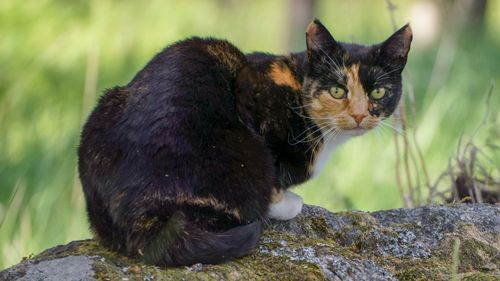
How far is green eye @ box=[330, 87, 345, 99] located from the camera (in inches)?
107

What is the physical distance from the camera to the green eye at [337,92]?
2715 millimetres

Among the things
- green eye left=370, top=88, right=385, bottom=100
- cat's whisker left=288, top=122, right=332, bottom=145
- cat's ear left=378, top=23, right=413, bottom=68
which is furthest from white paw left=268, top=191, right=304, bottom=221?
cat's ear left=378, top=23, right=413, bottom=68

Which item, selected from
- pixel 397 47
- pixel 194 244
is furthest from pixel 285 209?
pixel 397 47

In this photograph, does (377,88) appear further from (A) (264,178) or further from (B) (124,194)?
(B) (124,194)

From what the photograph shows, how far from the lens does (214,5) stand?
23.9 feet

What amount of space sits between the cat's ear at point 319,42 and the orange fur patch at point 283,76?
0.31ft

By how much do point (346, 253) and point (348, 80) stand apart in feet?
2.28

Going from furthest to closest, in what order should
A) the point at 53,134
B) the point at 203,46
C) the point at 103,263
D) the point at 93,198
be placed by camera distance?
the point at 53,134, the point at 203,46, the point at 93,198, the point at 103,263

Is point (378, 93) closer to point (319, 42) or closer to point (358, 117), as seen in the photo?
point (358, 117)

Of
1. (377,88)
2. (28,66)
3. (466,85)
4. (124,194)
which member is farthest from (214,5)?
(124,194)

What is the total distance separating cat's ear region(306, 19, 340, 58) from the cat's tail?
2.58ft

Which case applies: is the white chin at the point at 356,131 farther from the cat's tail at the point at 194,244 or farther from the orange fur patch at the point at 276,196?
the cat's tail at the point at 194,244

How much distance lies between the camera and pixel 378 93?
2764 millimetres

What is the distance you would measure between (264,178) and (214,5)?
16.6ft
